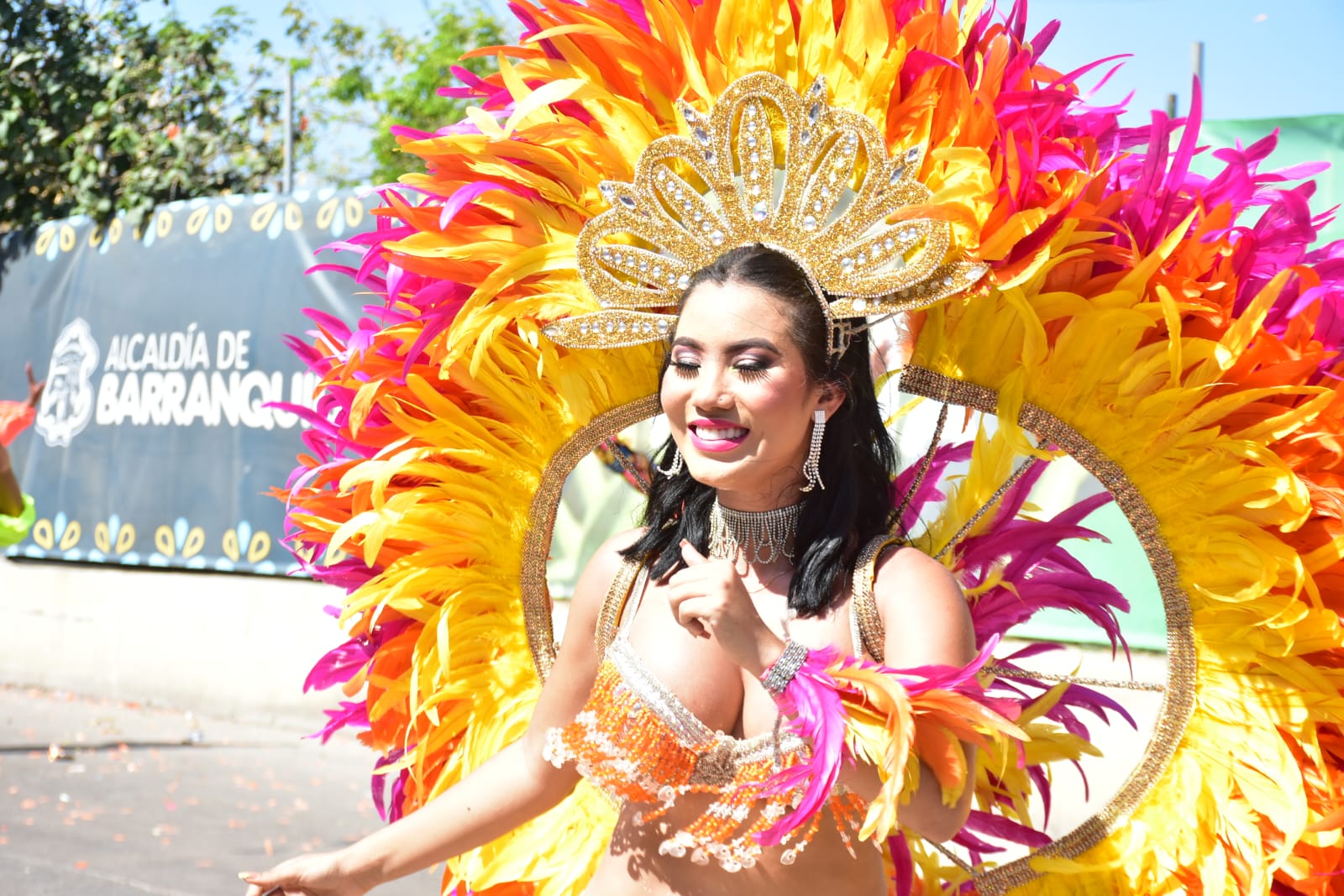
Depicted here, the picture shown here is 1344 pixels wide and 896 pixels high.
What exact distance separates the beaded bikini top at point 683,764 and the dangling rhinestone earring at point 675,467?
0.29 metres

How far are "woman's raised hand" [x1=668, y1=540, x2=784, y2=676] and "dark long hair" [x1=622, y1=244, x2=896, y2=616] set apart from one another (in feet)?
0.64

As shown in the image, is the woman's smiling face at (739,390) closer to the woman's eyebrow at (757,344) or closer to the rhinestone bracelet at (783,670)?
the woman's eyebrow at (757,344)

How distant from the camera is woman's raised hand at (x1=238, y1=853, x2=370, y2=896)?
195 centimetres

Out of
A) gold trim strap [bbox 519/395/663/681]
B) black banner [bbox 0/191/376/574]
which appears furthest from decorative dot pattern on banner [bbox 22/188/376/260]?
gold trim strap [bbox 519/395/663/681]

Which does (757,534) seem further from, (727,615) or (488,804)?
(488,804)

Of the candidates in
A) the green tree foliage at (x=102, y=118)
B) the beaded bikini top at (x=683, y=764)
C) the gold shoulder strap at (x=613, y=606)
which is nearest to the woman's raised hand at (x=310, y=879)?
the beaded bikini top at (x=683, y=764)

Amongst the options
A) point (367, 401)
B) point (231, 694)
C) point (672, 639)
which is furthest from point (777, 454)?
point (231, 694)

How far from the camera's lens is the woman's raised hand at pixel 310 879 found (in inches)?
76.6

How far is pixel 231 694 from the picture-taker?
6.63 m

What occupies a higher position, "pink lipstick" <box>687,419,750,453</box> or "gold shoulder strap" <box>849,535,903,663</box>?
"pink lipstick" <box>687,419,750,453</box>

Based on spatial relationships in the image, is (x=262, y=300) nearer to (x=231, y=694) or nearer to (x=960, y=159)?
(x=231, y=694)

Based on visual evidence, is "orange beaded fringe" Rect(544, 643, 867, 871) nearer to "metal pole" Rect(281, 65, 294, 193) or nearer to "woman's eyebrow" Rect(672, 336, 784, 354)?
"woman's eyebrow" Rect(672, 336, 784, 354)

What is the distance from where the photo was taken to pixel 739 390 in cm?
179

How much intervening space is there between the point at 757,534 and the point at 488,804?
568 millimetres
